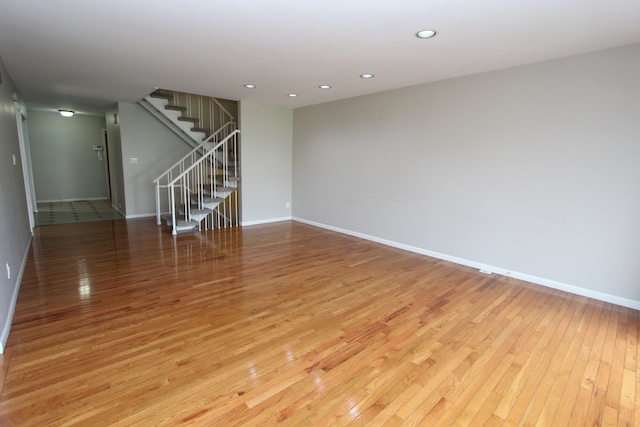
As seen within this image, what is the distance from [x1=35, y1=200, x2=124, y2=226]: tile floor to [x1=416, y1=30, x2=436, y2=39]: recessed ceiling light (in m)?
7.02

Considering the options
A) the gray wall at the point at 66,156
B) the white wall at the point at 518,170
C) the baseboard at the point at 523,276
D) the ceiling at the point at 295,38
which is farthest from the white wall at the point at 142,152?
the baseboard at the point at 523,276

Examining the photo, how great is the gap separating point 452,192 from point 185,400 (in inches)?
151

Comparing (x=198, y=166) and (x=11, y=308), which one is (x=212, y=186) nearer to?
(x=198, y=166)

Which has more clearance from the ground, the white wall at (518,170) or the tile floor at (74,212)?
the white wall at (518,170)

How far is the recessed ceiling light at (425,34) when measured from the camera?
266cm

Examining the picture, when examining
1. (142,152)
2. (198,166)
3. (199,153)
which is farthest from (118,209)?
(198,166)

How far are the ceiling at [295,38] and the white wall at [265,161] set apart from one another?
5.78 ft

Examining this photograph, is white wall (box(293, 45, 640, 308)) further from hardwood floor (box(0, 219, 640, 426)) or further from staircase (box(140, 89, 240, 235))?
staircase (box(140, 89, 240, 235))

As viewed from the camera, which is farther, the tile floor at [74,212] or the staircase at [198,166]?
the tile floor at [74,212]

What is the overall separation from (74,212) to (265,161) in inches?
192

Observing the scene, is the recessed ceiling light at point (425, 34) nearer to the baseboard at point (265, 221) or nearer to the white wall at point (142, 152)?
the baseboard at point (265, 221)

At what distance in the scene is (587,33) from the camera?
8.73 ft

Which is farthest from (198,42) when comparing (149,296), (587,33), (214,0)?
(587,33)

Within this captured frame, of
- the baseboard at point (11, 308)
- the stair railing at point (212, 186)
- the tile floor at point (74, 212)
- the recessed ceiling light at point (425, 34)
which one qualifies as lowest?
the baseboard at point (11, 308)
